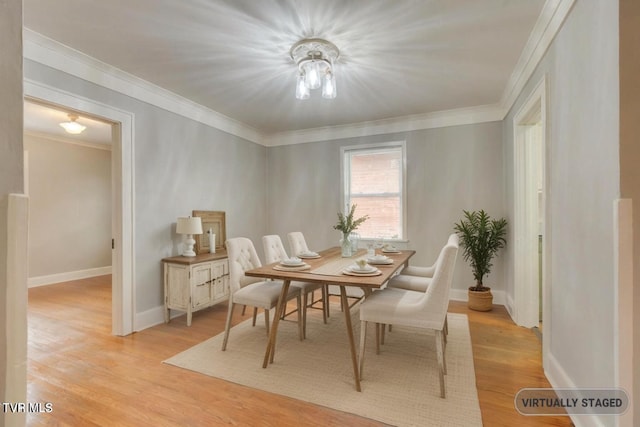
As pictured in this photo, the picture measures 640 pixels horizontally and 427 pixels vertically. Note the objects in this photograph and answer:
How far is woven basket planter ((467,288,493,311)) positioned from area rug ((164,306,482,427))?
1.88 ft

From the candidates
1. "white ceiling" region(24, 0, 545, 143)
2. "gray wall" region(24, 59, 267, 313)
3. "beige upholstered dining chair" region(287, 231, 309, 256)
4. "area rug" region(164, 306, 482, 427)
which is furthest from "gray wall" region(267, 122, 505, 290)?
"area rug" region(164, 306, 482, 427)

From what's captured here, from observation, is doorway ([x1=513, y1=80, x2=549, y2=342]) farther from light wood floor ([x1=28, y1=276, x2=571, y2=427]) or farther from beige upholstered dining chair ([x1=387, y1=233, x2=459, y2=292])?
beige upholstered dining chair ([x1=387, y1=233, x2=459, y2=292])

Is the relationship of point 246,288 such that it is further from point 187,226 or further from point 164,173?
point 164,173

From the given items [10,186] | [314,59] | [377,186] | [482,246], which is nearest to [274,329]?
[10,186]

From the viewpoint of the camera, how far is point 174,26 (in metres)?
2.33

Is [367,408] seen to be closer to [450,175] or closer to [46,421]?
[46,421]

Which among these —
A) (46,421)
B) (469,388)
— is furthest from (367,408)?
(46,421)

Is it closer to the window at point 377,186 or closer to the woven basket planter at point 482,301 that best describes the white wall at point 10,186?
the woven basket planter at point 482,301

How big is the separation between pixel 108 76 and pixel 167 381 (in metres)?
2.75

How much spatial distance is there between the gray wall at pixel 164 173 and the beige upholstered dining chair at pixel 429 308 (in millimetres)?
2462

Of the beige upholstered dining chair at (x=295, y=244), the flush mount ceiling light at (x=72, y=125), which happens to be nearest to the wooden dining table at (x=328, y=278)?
the beige upholstered dining chair at (x=295, y=244)

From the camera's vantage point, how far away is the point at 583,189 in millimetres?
1760

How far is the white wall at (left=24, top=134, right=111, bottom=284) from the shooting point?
5.40 metres

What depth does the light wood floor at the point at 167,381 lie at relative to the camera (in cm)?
189
